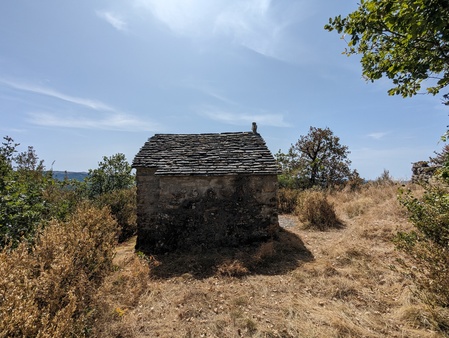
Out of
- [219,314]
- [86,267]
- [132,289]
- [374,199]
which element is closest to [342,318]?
[219,314]

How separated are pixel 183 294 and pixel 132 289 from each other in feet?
3.97

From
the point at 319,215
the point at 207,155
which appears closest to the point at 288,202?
the point at 319,215

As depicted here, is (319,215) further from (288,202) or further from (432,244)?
(432,244)

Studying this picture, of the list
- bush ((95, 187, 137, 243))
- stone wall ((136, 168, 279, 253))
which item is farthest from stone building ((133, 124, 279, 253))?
bush ((95, 187, 137, 243))

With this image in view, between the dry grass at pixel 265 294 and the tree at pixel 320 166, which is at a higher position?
the tree at pixel 320 166

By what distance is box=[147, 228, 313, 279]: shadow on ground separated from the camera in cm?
659

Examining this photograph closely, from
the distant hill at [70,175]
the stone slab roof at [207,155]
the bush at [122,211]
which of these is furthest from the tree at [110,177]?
the stone slab roof at [207,155]

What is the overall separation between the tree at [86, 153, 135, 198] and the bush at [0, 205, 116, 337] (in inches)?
454

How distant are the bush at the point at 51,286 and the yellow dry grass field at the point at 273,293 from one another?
53 cm

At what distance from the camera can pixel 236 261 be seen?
6945mm

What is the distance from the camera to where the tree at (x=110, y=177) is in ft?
51.1

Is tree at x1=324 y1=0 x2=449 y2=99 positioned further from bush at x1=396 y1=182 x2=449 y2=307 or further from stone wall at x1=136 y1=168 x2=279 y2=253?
stone wall at x1=136 y1=168 x2=279 y2=253

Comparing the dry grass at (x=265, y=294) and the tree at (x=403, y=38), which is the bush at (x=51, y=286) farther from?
the tree at (x=403, y=38)

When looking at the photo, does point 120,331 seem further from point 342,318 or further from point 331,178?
point 331,178
